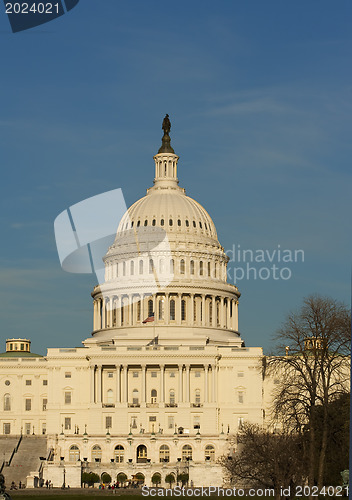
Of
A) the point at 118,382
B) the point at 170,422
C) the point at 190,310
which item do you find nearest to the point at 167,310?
the point at 190,310

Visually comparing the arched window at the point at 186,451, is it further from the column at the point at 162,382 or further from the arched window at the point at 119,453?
the column at the point at 162,382

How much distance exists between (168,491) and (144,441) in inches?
1125

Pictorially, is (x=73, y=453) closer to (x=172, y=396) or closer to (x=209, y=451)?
(x=209, y=451)

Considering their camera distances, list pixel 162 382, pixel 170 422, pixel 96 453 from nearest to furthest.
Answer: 1. pixel 96 453
2. pixel 170 422
3. pixel 162 382

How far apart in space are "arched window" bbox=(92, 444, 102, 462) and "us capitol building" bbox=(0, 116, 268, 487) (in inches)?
7.7

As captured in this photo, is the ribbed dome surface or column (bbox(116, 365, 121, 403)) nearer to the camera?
column (bbox(116, 365, 121, 403))

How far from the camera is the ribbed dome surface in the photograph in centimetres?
19425

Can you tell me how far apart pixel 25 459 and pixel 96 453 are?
31.0 ft

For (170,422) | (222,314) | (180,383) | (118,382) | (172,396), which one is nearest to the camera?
(170,422)

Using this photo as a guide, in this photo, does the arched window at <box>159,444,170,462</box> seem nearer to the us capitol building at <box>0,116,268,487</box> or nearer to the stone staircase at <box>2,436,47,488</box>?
the us capitol building at <box>0,116,268,487</box>

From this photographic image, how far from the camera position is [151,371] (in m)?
174

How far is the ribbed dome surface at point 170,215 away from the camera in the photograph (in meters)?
194

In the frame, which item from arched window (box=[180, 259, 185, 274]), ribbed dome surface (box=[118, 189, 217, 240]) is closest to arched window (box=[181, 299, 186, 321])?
arched window (box=[180, 259, 185, 274])

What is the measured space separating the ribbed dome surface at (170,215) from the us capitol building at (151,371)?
0.65 ft
